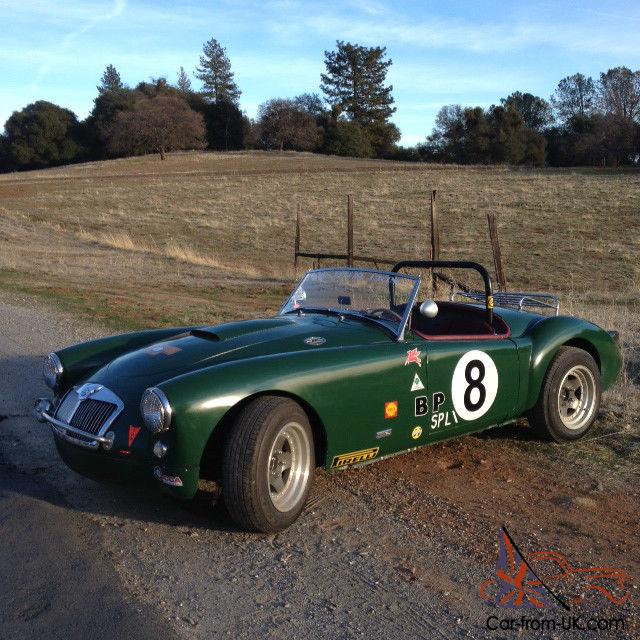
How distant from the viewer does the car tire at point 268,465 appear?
3.97 m

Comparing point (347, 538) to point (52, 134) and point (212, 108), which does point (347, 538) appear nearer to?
point (52, 134)

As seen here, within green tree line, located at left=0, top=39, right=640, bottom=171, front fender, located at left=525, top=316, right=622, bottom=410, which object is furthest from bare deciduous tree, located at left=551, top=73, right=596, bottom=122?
front fender, located at left=525, top=316, right=622, bottom=410

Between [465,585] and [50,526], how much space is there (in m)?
2.23

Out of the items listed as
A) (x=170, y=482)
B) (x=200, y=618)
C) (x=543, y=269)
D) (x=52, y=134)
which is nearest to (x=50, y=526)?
(x=170, y=482)

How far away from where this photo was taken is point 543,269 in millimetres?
21906

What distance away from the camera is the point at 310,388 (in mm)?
4316

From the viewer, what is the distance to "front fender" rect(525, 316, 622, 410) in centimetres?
552

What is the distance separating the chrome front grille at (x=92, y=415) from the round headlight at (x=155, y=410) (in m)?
0.31

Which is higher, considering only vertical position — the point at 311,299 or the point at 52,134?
the point at 52,134

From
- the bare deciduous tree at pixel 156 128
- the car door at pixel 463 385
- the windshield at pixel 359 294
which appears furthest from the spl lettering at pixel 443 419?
the bare deciduous tree at pixel 156 128

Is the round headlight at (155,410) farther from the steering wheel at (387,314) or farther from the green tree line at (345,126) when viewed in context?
the green tree line at (345,126)

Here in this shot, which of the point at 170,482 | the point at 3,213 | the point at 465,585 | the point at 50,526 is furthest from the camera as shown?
the point at 3,213

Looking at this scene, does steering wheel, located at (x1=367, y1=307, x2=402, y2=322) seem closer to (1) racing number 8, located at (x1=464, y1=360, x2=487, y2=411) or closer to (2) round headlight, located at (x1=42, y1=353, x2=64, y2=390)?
(1) racing number 8, located at (x1=464, y1=360, x2=487, y2=411)

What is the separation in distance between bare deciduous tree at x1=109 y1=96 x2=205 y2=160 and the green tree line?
10cm
